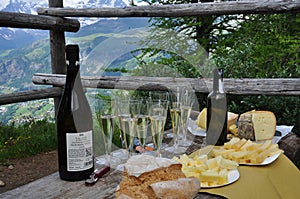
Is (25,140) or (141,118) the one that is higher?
(141,118)

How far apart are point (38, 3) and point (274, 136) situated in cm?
330

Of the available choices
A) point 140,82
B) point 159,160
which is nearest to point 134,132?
point 159,160

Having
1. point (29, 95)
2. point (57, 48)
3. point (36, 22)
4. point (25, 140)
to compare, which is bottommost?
point (25, 140)

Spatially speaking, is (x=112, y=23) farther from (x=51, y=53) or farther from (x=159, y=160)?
(x=159, y=160)

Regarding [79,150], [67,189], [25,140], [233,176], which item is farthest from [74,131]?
[25,140]

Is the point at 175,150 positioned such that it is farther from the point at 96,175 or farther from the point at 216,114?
the point at 96,175

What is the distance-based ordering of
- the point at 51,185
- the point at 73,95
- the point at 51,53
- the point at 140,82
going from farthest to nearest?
the point at 51,53
the point at 140,82
the point at 73,95
the point at 51,185

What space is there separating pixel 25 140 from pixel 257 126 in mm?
2859

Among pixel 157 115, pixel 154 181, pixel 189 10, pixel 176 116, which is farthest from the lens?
pixel 189 10

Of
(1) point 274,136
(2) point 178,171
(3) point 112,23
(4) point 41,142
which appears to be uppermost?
(3) point 112,23

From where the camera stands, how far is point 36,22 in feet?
10.1

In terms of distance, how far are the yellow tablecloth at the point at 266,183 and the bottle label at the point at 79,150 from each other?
0.35 m

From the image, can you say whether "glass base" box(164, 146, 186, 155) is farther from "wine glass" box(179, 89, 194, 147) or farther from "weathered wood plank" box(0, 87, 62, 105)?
"weathered wood plank" box(0, 87, 62, 105)

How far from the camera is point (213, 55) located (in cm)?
462
